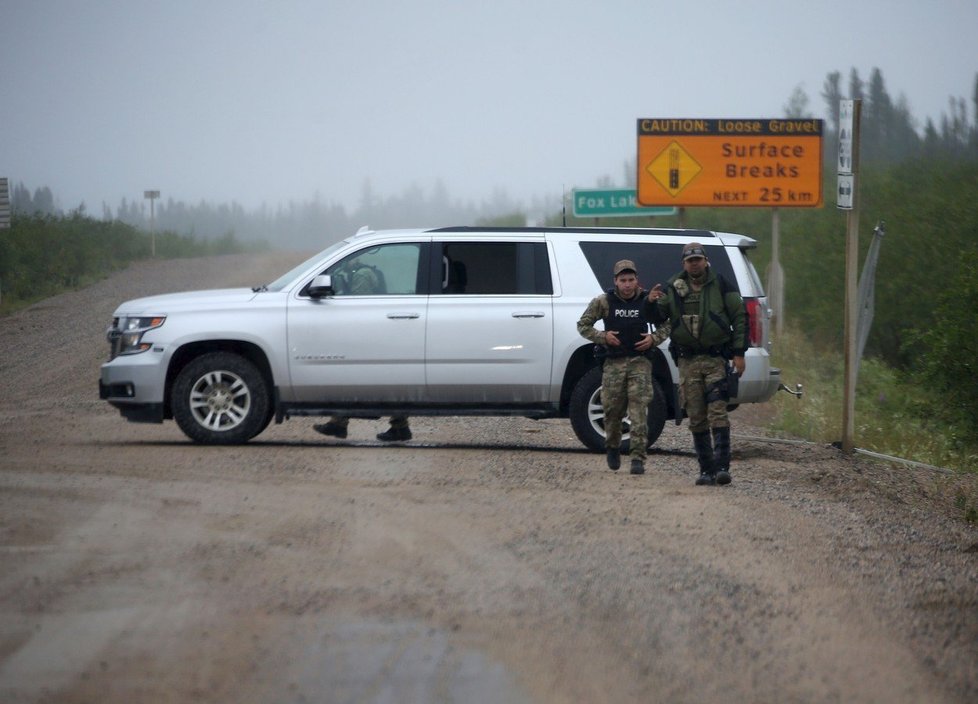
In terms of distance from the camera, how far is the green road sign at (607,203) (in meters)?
33.8

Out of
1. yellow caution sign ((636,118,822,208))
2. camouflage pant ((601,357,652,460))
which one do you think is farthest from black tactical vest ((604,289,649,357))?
yellow caution sign ((636,118,822,208))

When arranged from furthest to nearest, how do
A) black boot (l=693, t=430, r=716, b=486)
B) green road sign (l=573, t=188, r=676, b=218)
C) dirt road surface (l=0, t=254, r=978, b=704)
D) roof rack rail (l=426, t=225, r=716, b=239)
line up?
1. green road sign (l=573, t=188, r=676, b=218)
2. roof rack rail (l=426, t=225, r=716, b=239)
3. black boot (l=693, t=430, r=716, b=486)
4. dirt road surface (l=0, t=254, r=978, b=704)

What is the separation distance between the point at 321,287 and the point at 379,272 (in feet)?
1.94

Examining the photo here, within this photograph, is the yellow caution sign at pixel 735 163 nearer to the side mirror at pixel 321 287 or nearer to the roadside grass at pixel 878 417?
the roadside grass at pixel 878 417

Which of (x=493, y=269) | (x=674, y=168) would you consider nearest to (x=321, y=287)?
(x=493, y=269)

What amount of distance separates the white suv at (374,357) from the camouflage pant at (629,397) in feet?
3.04

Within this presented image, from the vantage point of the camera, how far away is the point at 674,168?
2819 cm

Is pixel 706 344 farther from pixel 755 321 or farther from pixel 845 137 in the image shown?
pixel 845 137

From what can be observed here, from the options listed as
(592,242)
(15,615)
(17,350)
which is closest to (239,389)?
(592,242)

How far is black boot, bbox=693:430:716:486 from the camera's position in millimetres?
11055

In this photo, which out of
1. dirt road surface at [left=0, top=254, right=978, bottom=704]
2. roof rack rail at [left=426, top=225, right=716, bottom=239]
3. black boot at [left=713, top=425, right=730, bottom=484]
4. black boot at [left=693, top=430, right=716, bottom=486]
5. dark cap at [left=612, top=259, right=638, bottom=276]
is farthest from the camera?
roof rack rail at [left=426, top=225, right=716, bottom=239]

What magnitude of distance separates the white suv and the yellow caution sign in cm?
1551

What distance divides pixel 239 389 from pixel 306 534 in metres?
4.70

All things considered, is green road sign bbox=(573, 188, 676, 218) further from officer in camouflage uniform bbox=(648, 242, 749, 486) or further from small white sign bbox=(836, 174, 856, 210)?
officer in camouflage uniform bbox=(648, 242, 749, 486)
